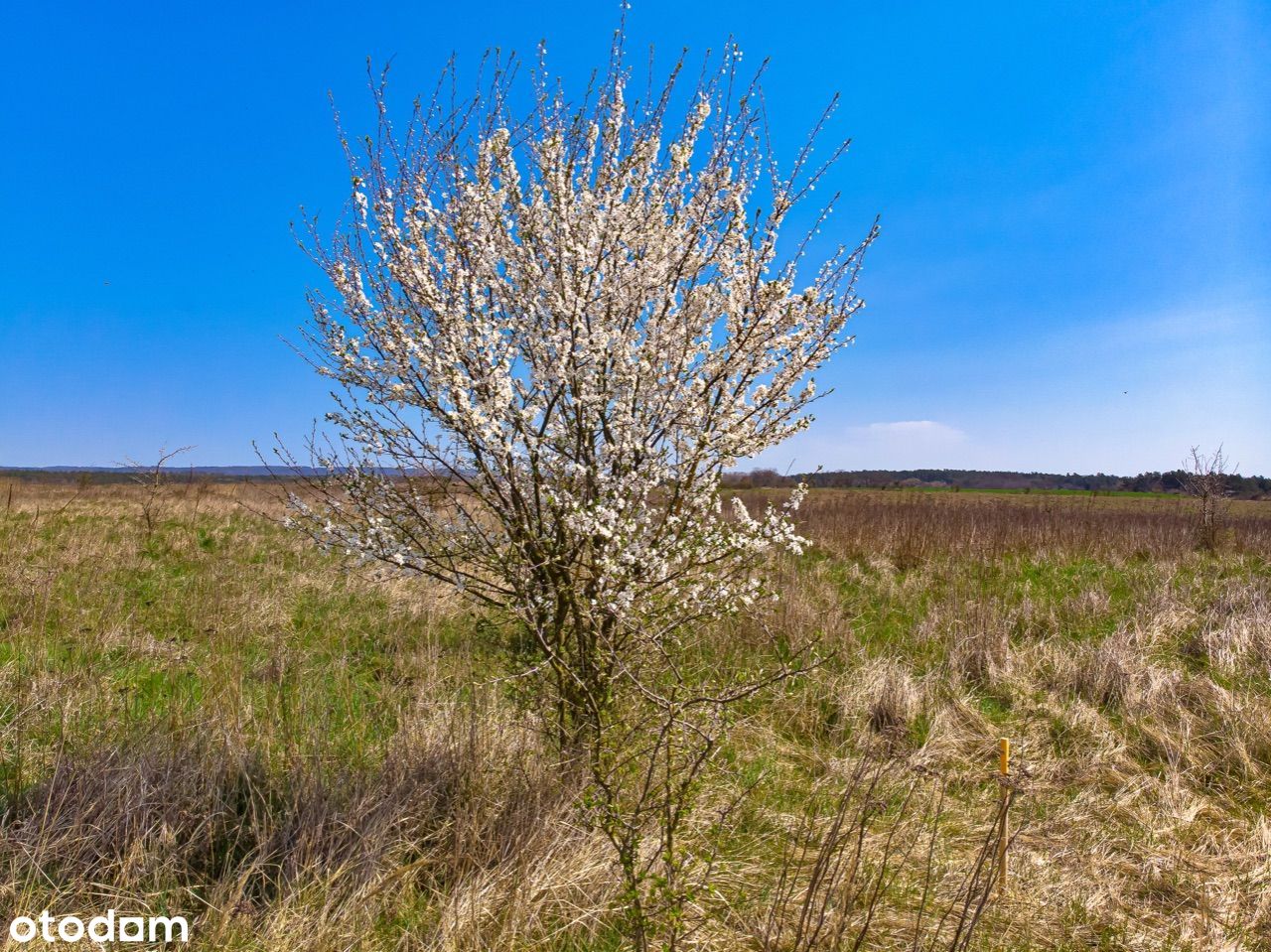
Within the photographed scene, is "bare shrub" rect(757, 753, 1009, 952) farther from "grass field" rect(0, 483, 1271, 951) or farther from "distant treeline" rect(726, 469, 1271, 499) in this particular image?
"distant treeline" rect(726, 469, 1271, 499)

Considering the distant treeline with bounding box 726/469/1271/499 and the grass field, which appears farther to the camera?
the distant treeline with bounding box 726/469/1271/499

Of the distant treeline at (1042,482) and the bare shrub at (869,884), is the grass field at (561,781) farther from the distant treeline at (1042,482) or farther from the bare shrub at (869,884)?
the distant treeline at (1042,482)

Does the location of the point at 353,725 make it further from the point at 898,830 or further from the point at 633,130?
the point at 633,130

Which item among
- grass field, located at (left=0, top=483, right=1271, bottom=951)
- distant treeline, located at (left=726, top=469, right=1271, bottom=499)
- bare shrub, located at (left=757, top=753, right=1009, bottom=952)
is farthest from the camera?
distant treeline, located at (left=726, top=469, right=1271, bottom=499)

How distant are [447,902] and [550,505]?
1547 millimetres

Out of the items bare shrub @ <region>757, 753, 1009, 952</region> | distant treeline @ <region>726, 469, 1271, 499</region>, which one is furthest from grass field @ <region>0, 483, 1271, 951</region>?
distant treeline @ <region>726, 469, 1271, 499</region>

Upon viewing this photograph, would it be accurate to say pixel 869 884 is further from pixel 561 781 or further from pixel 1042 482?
pixel 1042 482

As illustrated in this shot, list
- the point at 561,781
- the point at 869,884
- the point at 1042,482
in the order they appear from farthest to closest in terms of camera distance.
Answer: the point at 1042,482 → the point at 561,781 → the point at 869,884

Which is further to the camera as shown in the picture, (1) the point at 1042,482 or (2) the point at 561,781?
(1) the point at 1042,482

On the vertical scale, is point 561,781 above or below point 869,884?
above

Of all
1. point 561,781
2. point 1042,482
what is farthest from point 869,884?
point 1042,482

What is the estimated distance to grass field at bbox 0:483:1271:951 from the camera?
8.34 feet

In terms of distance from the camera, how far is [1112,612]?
7945mm

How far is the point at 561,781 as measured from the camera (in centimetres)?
313
